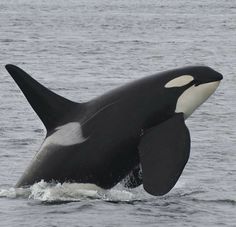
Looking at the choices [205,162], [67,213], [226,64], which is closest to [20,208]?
[67,213]

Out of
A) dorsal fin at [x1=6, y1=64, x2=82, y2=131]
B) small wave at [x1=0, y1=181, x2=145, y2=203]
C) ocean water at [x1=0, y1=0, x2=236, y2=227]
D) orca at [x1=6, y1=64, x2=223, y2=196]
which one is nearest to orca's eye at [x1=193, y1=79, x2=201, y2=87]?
orca at [x1=6, y1=64, x2=223, y2=196]

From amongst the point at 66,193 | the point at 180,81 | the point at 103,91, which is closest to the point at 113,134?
the point at 66,193

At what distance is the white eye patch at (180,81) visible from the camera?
15.4 m

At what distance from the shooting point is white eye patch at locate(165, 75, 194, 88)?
1541cm

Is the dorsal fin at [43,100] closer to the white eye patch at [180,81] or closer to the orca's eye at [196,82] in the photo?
the white eye patch at [180,81]

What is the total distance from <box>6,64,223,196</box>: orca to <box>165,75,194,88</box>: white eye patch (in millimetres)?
16

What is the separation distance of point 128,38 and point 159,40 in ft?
7.32

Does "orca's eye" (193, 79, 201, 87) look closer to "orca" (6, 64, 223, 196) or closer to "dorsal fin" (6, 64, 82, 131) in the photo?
"orca" (6, 64, 223, 196)

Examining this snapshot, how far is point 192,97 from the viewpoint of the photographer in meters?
15.7

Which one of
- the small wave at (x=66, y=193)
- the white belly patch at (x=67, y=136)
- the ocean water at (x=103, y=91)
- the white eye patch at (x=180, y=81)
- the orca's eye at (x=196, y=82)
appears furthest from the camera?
the orca's eye at (x=196, y=82)

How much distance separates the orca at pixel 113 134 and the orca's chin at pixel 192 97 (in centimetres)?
2

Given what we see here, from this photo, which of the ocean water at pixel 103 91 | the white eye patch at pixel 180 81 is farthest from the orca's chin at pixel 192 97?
the ocean water at pixel 103 91

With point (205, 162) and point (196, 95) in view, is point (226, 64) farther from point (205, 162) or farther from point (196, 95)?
point (196, 95)

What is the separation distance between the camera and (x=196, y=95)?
1578cm
